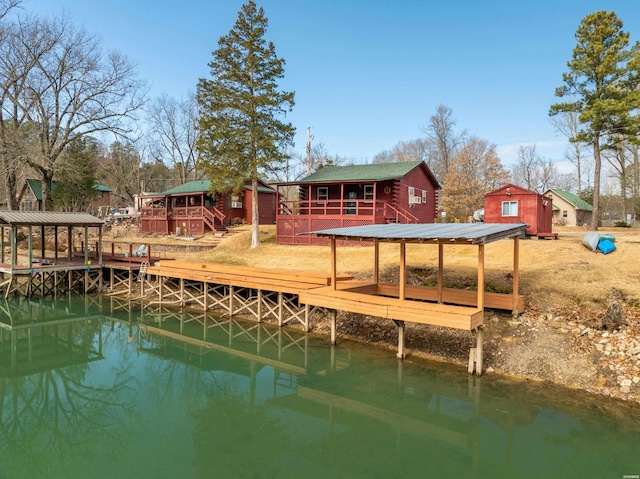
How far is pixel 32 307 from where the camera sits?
61.2ft

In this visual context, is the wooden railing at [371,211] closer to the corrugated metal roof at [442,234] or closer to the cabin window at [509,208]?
the cabin window at [509,208]

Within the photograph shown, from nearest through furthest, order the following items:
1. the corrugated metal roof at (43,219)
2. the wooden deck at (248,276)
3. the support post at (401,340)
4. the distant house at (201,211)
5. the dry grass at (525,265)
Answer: the support post at (401,340), the dry grass at (525,265), the wooden deck at (248,276), the corrugated metal roof at (43,219), the distant house at (201,211)

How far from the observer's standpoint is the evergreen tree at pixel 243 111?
2386 cm

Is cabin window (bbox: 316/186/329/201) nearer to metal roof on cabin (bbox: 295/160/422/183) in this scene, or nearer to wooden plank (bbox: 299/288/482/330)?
metal roof on cabin (bbox: 295/160/422/183)

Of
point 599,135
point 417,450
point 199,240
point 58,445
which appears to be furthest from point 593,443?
point 199,240

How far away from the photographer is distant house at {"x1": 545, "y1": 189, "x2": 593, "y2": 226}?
40625 mm

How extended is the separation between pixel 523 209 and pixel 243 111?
16645mm

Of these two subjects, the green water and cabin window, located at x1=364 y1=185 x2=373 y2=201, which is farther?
cabin window, located at x1=364 y1=185 x2=373 y2=201

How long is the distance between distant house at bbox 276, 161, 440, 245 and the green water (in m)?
11.4

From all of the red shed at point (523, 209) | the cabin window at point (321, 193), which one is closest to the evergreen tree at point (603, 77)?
the red shed at point (523, 209)

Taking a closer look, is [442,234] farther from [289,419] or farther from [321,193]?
[321,193]

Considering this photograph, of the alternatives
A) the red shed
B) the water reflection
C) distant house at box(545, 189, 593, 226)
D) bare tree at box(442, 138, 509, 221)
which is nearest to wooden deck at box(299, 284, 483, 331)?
the water reflection

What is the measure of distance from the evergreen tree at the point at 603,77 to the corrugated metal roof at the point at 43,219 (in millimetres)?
26627

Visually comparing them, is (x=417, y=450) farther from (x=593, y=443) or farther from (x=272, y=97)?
(x=272, y=97)
